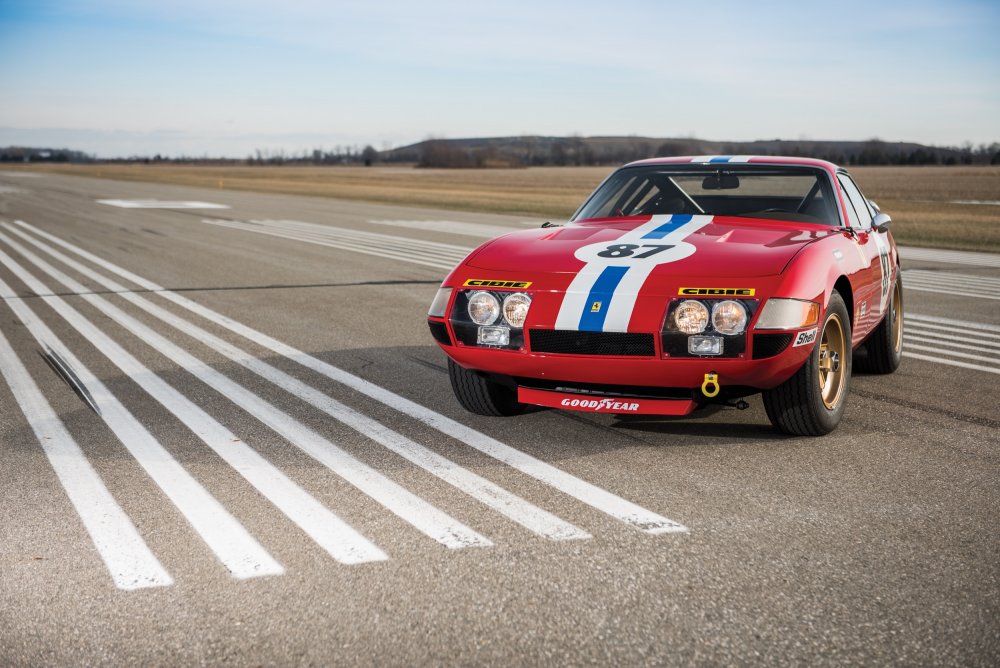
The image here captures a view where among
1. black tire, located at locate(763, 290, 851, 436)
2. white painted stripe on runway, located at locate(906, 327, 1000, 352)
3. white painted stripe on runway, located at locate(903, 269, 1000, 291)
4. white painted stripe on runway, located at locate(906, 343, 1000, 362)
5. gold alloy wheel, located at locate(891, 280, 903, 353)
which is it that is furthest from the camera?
white painted stripe on runway, located at locate(903, 269, 1000, 291)

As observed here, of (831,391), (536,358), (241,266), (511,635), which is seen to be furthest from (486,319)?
(241,266)

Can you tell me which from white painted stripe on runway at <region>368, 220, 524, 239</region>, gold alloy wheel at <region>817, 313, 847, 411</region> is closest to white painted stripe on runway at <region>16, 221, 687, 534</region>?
gold alloy wheel at <region>817, 313, 847, 411</region>

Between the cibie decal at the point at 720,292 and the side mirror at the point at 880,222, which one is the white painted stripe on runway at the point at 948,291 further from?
the cibie decal at the point at 720,292

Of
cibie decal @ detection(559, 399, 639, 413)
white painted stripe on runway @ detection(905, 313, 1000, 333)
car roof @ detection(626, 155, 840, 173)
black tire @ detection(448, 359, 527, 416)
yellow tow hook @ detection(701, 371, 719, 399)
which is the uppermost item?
car roof @ detection(626, 155, 840, 173)

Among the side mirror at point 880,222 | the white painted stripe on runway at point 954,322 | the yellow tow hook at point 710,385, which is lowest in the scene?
the white painted stripe on runway at point 954,322

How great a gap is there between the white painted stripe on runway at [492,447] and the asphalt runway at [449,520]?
0.07 feet

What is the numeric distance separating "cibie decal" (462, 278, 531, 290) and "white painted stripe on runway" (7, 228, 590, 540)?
0.82 metres

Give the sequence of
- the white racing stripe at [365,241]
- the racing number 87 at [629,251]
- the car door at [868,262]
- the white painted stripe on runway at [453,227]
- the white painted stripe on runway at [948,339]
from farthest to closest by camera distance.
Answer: the white painted stripe on runway at [453,227], the white racing stripe at [365,241], the white painted stripe on runway at [948,339], the car door at [868,262], the racing number 87 at [629,251]

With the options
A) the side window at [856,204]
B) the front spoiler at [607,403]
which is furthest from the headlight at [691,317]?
the side window at [856,204]

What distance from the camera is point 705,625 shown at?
2.88m

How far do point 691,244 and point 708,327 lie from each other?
71 centimetres

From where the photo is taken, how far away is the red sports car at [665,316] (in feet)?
14.4

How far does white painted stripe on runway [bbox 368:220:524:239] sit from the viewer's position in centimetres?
2050

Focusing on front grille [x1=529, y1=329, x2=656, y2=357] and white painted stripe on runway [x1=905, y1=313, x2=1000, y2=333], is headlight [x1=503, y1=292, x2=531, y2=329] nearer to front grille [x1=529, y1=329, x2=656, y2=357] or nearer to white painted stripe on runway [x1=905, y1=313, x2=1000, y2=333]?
front grille [x1=529, y1=329, x2=656, y2=357]
